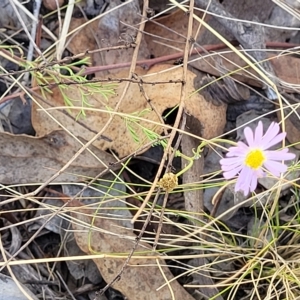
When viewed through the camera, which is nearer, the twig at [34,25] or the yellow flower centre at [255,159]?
the yellow flower centre at [255,159]

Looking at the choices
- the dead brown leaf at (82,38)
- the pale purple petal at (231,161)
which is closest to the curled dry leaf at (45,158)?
the dead brown leaf at (82,38)

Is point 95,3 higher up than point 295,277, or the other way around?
point 95,3

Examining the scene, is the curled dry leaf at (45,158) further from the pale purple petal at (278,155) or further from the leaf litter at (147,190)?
the pale purple petal at (278,155)

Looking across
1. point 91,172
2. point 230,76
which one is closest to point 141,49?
point 230,76

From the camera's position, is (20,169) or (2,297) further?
(20,169)

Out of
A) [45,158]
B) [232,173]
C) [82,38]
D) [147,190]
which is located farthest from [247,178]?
[82,38]

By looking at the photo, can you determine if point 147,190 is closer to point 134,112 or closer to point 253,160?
point 134,112

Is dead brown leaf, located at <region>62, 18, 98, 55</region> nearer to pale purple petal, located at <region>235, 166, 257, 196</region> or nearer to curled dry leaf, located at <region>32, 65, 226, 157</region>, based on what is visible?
curled dry leaf, located at <region>32, 65, 226, 157</region>

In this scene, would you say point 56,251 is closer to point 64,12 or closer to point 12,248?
point 12,248

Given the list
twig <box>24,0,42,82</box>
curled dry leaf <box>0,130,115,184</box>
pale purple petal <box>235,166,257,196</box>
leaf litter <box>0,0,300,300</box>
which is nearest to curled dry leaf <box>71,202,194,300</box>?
leaf litter <box>0,0,300,300</box>
